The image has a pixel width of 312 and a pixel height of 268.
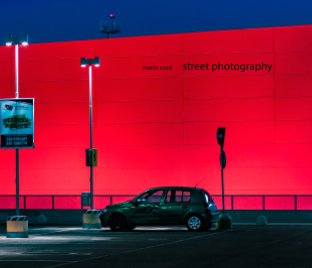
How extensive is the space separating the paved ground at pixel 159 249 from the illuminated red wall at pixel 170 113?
17.6 m

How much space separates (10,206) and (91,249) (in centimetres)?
2389

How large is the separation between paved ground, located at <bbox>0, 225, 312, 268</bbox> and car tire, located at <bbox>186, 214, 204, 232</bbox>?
77 cm

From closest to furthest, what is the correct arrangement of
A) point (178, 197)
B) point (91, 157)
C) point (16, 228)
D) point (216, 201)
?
point (16, 228) → point (178, 197) → point (91, 157) → point (216, 201)

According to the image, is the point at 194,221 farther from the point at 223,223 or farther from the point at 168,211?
the point at 223,223

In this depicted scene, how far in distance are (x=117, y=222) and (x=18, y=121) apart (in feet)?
19.1

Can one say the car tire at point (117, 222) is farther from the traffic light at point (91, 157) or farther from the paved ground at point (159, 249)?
the traffic light at point (91, 157)

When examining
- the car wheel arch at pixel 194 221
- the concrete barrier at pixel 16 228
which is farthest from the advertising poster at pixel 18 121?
the car wheel arch at pixel 194 221

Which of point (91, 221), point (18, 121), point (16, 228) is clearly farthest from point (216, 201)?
point (16, 228)

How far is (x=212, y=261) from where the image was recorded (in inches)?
748

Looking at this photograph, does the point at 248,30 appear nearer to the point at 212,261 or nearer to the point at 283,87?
the point at 283,87

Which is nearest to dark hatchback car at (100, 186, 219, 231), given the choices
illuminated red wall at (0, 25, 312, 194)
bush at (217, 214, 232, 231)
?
bush at (217, 214, 232, 231)

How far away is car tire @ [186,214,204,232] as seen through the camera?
32.5 metres

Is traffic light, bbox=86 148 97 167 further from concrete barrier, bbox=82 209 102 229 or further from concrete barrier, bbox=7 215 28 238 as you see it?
concrete barrier, bbox=7 215 28 238

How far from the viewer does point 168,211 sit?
3262 cm
